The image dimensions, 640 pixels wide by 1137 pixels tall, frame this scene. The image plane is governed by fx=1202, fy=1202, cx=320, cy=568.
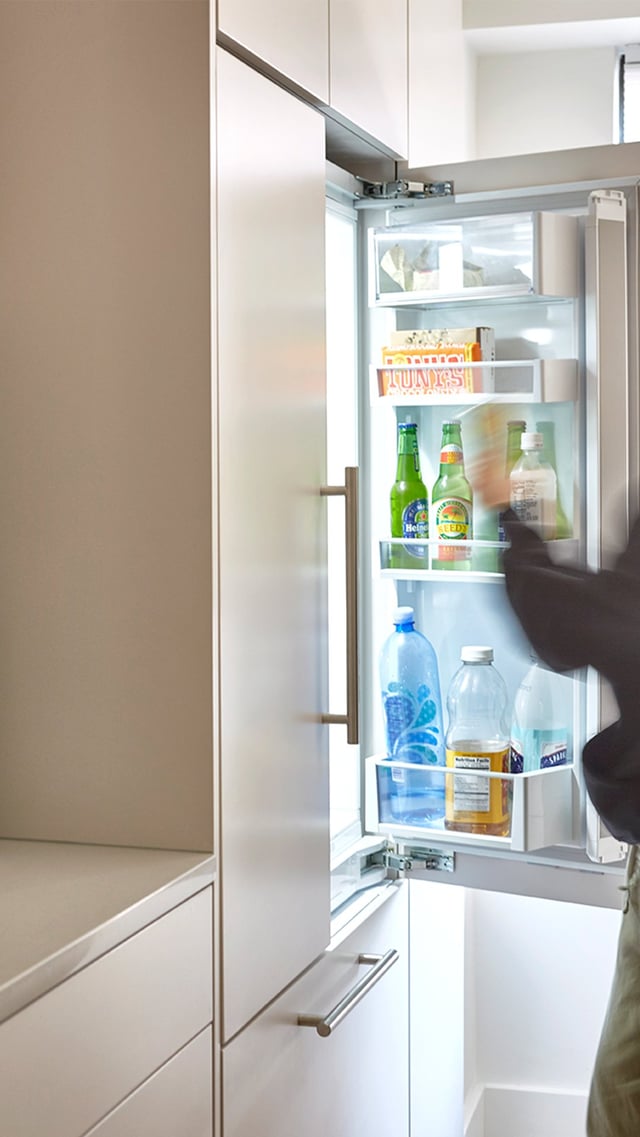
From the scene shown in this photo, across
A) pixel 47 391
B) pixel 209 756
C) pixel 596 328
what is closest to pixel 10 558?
pixel 47 391

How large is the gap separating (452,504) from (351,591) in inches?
10.6

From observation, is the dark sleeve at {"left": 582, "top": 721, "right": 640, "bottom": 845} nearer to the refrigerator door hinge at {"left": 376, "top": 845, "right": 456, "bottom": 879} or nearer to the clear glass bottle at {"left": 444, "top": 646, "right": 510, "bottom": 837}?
the clear glass bottle at {"left": 444, "top": 646, "right": 510, "bottom": 837}

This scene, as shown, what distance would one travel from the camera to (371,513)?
1890mm

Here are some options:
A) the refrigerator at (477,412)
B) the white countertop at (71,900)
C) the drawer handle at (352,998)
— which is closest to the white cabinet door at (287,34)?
the refrigerator at (477,412)

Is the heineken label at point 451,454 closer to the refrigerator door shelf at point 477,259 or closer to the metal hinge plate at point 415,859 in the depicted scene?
the refrigerator door shelf at point 477,259

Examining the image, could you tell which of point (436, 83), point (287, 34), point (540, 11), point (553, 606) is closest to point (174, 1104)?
point (553, 606)

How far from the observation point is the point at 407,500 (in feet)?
5.92

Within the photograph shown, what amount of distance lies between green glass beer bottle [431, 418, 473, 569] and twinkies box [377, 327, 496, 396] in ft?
0.24

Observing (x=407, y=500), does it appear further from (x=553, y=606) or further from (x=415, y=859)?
(x=553, y=606)

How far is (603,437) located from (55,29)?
85cm

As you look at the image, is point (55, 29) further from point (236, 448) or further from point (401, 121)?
point (401, 121)

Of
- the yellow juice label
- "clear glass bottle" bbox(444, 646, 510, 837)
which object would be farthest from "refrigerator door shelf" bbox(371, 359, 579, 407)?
the yellow juice label

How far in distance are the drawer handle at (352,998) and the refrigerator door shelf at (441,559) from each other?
55 centimetres

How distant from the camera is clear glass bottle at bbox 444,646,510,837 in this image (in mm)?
1728
